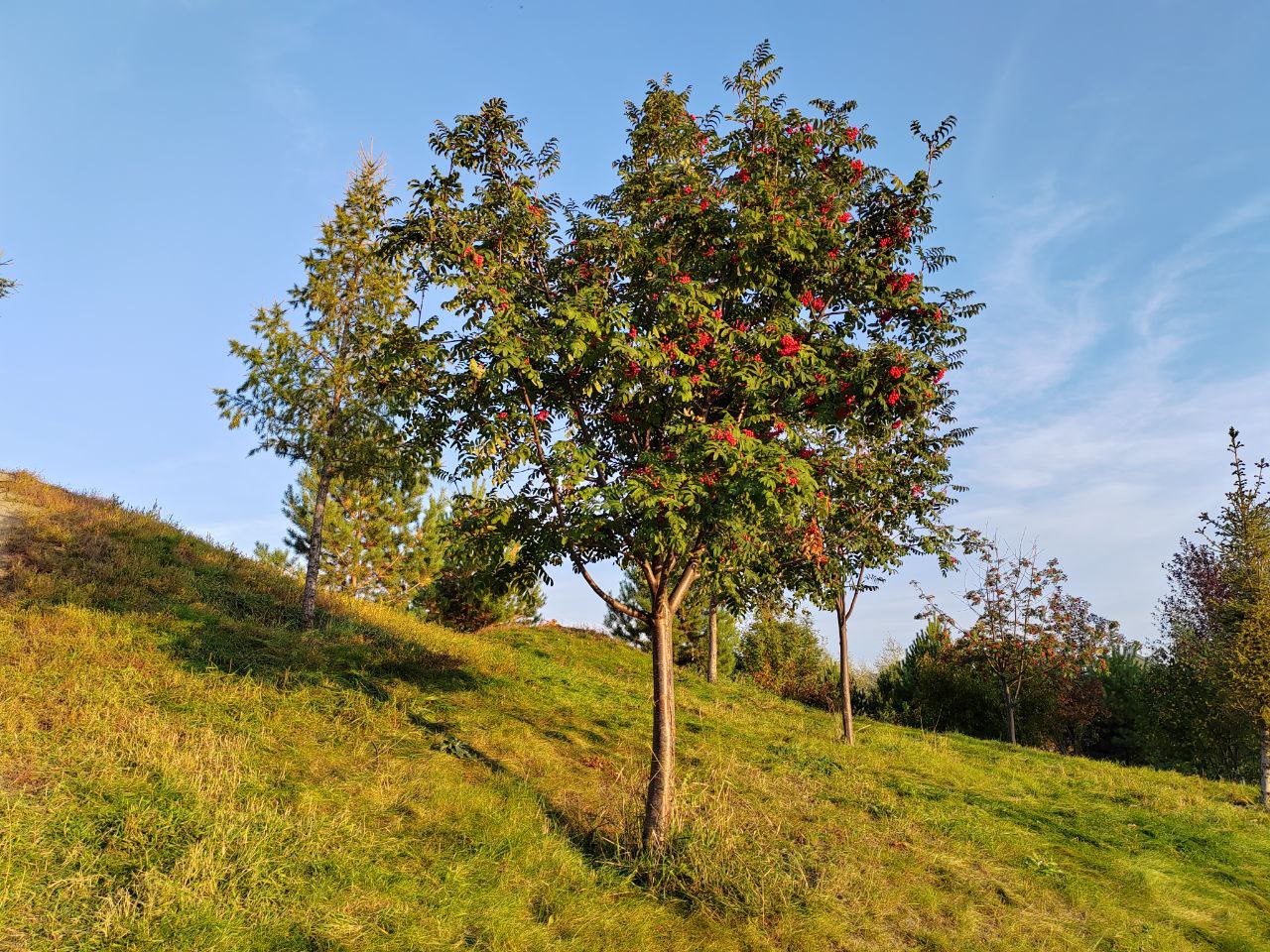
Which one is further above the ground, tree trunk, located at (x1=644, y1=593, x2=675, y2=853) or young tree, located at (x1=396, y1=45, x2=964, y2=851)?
Answer: young tree, located at (x1=396, y1=45, x2=964, y2=851)

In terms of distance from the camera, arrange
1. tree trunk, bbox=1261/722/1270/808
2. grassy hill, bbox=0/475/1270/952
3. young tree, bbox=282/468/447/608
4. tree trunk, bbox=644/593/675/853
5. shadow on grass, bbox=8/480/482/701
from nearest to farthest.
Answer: grassy hill, bbox=0/475/1270/952, tree trunk, bbox=644/593/675/853, shadow on grass, bbox=8/480/482/701, tree trunk, bbox=1261/722/1270/808, young tree, bbox=282/468/447/608

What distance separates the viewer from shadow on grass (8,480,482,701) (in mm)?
13016

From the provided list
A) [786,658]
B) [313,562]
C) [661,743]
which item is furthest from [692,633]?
[661,743]

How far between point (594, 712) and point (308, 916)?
29.4ft

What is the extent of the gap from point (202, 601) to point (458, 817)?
10709mm

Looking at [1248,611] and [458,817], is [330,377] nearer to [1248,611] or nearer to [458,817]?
[458,817]

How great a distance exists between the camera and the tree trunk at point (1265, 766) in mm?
16797

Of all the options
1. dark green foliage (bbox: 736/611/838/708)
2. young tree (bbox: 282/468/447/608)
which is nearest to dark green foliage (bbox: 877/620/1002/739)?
dark green foliage (bbox: 736/611/838/708)

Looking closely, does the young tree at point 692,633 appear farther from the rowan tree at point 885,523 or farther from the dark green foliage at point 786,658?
the rowan tree at point 885,523

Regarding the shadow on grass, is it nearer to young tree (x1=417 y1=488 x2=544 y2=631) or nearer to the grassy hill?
the grassy hill

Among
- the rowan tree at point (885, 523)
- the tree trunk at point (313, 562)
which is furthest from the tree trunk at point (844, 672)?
the tree trunk at point (313, 562)

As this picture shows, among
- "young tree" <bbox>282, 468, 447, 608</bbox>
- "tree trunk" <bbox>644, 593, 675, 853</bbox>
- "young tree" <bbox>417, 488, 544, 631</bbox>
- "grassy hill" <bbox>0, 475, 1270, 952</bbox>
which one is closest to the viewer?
"grassy hill" <bbox>0, 475, 1270, 952</bbox>

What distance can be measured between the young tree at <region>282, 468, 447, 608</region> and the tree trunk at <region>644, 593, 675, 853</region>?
15.2 meters

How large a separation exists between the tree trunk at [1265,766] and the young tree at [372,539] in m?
22.7
